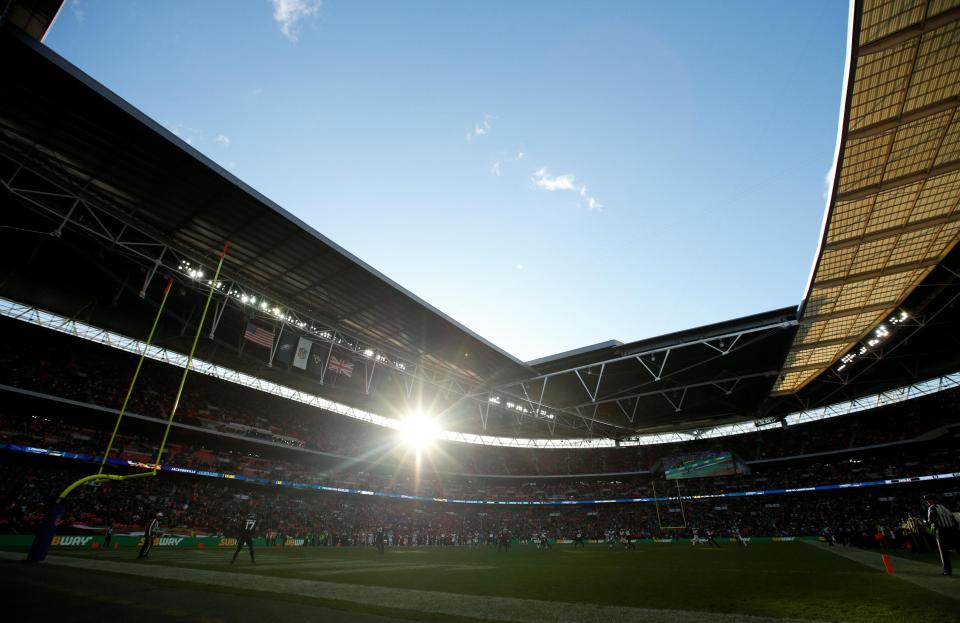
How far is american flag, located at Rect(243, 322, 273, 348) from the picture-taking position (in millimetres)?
20547

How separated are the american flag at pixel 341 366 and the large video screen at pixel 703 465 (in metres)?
36.3

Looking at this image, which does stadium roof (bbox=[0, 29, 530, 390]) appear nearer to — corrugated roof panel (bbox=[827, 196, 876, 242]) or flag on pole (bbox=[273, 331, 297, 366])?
flag on pole (bbox=[273, 331, 297, 366])

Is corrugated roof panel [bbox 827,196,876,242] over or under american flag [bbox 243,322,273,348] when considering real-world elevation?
over

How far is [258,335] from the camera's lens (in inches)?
825

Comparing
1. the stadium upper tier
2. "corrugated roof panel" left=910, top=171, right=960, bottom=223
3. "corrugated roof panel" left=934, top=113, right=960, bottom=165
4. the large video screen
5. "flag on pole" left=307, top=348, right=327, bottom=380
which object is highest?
"corrugated roof panel" left=934, top=113, right=960, bottom=165

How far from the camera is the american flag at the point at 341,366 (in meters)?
24.6

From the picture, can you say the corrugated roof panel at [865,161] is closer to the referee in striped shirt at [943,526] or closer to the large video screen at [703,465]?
the referee in striped shirt at [943,526]

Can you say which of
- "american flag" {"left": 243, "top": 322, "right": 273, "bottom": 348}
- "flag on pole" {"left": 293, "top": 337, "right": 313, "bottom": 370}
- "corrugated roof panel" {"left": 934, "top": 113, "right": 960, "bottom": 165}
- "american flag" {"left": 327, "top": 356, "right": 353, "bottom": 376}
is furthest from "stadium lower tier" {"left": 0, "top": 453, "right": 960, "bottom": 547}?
"corrugated roof panel" {"left": 934, "top": 113, "right": 960, "bottom": 165}

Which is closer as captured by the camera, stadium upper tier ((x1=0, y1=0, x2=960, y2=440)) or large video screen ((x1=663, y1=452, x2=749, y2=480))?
stadium upper tier ((x1=0, y1=0, x2=960, y2=440))

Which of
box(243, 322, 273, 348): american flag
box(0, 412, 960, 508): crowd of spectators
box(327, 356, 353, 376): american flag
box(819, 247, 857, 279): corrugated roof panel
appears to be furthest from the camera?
box(0, 412, 960, 508): crowd of spectators

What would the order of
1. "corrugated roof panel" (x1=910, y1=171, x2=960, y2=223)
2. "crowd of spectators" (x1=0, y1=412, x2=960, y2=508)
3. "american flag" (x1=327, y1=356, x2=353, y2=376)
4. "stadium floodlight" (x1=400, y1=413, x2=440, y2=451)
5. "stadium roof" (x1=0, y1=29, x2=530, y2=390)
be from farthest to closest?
1. "stadium floodlight" (x1=400, y1=413, x2=440, y2=451)
2. "crowd of spectators" (x1=0, y1=412, x2=960, y2=508)
3. "american flag" (x1=327, y1=356, x2=353, y2=376)
4. "corrugated roof panel" (x1=910, y1=171, x2=960, y2=223)
5. "stadium roof" (x1=0, y1=29, x2=530, y2=390)

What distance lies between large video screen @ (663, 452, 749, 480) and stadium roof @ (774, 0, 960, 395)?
A: 25.0 metres

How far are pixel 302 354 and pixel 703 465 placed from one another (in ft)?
132

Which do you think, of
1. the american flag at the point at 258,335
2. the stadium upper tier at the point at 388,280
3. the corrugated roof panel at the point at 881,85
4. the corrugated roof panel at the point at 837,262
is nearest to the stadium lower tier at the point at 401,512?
the american flag at the point at 258,335
